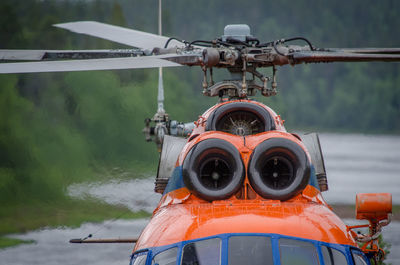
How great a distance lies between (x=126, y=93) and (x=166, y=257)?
668cm

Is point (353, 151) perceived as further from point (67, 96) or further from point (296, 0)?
point (67, 96)

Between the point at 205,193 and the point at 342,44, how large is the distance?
424 inches

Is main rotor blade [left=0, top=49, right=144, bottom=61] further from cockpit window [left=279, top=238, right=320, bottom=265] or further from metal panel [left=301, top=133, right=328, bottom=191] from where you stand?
cockpit window [left=279, top=238, right=320, bottom=265]

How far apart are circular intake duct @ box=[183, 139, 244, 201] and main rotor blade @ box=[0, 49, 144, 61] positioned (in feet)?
6.14

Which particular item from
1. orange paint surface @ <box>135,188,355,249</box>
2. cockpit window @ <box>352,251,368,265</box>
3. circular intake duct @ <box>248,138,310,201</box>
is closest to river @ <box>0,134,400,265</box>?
orange paint surface @ <box>135,188,355,249</box>

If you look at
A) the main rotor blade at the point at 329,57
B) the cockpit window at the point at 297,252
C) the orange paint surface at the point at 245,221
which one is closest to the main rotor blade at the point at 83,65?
the orange paint surface at the point at 245,221

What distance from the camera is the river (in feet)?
37.2

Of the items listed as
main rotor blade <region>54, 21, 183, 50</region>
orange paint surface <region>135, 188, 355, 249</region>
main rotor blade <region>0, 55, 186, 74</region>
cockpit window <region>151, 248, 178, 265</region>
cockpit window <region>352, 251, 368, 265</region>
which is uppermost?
main rotor blade <region>54, 21, 183, 50</region>

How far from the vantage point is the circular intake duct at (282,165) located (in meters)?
6.66

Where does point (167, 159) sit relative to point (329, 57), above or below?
below

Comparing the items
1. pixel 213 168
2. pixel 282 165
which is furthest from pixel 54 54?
pixel 282 165

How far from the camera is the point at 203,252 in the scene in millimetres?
5801

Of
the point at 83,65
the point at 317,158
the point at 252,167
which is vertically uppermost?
the point at 83,65

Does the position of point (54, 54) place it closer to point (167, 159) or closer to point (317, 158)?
point (167, 159)
